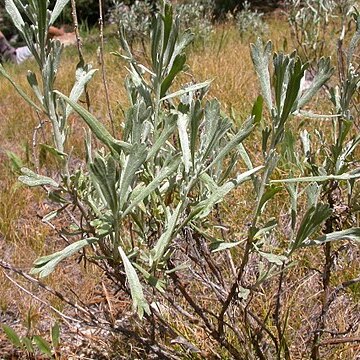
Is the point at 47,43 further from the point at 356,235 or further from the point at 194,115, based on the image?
the point at 356,235

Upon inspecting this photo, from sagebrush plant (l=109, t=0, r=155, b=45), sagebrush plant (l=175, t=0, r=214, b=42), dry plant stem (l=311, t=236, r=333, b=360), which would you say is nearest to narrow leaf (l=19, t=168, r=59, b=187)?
dry plant stem (l=311, t=236, r=333, b=360)

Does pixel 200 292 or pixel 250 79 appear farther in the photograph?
pixel 250 79

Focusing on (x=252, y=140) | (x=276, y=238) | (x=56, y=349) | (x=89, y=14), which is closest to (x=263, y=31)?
(x=252, y=140)

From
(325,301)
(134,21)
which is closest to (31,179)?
(325,301)

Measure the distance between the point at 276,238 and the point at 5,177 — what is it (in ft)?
4.74

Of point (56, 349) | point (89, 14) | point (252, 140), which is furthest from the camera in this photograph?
point (89, 14)

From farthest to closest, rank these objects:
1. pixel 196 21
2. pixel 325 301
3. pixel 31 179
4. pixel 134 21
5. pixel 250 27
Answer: pixel 250 27 < pixel 196 21 < pixel 134 21 < pixel 325 301 < pixel 31 179

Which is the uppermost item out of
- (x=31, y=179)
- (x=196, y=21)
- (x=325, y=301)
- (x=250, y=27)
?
(x=31, y=179)

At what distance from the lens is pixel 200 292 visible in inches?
62.8

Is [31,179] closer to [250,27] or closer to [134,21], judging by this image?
[134,21]

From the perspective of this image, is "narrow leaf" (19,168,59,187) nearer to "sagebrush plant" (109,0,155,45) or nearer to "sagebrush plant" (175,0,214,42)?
"sagebrush plant" (109,0,155,45)

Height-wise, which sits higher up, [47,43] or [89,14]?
[47,43]

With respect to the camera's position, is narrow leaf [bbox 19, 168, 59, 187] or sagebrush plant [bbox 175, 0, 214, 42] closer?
narrow leaf [bbox 19, 168, 59, 187]

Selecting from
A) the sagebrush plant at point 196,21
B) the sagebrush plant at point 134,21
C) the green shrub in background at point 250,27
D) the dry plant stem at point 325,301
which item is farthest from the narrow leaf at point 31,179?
the green shrub in background at point 250,27
